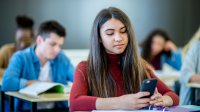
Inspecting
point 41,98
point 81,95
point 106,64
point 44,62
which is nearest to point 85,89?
point 81,95

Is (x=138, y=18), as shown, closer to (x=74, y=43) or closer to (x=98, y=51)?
(x=74, y=43)

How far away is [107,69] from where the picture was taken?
2.40 m

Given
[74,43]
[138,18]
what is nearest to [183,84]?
[74,43]

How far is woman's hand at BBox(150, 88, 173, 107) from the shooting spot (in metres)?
2.11

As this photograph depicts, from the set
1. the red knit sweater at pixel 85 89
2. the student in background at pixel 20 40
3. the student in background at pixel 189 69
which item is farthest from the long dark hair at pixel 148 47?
the red knit sweater at pixel 85 89

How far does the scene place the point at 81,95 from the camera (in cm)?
218

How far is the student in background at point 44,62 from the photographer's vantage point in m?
3.56

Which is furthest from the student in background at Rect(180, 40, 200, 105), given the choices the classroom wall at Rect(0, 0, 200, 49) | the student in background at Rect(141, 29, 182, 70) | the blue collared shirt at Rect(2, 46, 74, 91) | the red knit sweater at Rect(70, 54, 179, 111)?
the classroom wall at Rect(0, 0, 200, 49)

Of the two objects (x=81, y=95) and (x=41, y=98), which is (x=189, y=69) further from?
(x=81, y=95)

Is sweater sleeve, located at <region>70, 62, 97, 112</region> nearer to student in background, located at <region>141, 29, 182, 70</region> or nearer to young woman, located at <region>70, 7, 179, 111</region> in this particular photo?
young woman, located at <region>70, 7, 179, 111</region>

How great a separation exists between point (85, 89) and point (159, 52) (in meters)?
4.04

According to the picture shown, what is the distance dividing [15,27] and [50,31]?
210cm

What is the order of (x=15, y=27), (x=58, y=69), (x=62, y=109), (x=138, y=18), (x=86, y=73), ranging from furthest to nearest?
1. (x=138, y=18)
2. (x=15, y=27)
3. (x=58, y=69)
4. (x=62, y=109)
5. (x=86, y=73)

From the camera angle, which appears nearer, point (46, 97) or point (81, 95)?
point (81, 95)
